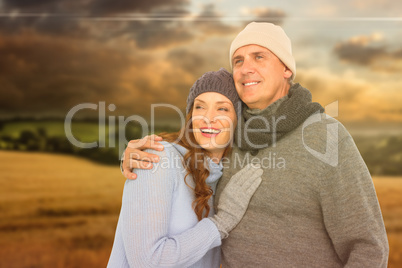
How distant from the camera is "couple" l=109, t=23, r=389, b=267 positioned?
1.32 meters

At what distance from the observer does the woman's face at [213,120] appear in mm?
1605

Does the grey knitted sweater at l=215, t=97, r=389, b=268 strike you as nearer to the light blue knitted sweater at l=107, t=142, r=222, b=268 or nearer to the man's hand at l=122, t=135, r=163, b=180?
the light blue knitted sweater at l=107, t=142, r=222, b=268

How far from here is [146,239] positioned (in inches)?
52.4

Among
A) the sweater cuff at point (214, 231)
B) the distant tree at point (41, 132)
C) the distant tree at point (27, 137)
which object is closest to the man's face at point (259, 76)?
the sweater cuff at point (214, 231)

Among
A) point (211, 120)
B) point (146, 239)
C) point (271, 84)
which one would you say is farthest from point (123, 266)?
point (271, 84)

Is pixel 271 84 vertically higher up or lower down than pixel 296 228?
higher up

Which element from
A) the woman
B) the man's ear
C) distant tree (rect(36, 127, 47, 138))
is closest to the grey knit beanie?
the woman

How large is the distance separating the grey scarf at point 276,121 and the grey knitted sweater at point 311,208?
0.10 ft

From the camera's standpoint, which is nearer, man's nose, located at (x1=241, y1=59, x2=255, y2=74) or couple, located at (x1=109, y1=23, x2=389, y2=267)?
couple, located at (x1=109, y1=23, x2=389, y2=267)

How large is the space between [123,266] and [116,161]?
268 centimetres

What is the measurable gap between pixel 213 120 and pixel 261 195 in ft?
1.33

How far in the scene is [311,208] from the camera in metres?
1.41

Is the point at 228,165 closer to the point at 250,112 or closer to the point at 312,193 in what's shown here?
the point at 250,112

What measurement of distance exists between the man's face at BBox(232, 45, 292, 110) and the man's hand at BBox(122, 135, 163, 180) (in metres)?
0.48
